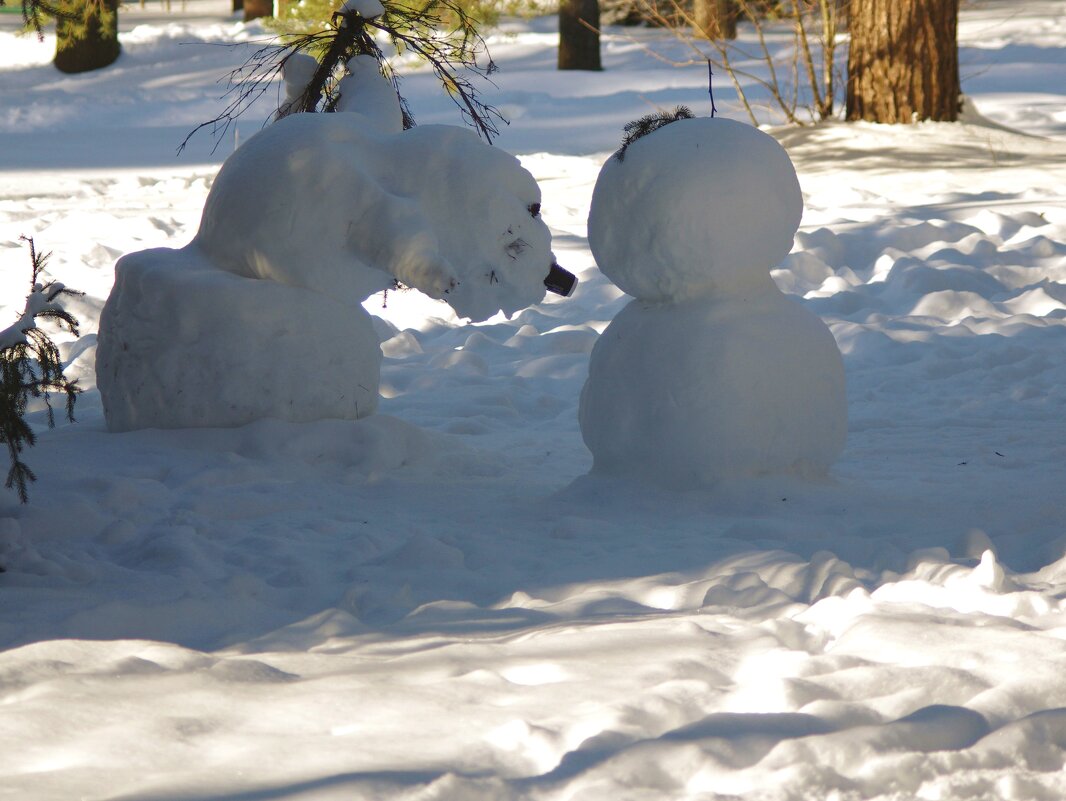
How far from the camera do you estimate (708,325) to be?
13.6 ft

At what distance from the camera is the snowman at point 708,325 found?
412 centimetres

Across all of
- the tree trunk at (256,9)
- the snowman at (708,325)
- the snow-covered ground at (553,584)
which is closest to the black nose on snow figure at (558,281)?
the snowman at (708,325)

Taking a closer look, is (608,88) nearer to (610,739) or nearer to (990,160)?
(990,160)

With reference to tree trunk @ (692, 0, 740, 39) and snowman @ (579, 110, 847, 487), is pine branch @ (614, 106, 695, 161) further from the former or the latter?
tree trunk @ (692, 0, 740, 39)

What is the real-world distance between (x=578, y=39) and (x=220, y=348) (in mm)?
14889

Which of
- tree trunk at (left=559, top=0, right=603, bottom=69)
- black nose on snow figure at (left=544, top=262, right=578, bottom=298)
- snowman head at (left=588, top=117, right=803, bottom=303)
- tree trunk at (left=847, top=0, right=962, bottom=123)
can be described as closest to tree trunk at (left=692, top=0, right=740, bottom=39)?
tree trunk at (left=559, top=0, right=603, bottom=69)

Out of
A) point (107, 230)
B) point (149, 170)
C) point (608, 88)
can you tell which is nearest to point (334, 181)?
point (107, 230)

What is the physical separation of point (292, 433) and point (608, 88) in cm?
1336

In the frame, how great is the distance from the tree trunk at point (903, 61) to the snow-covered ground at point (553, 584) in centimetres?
296

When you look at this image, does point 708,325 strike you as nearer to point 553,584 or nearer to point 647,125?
point 647,125

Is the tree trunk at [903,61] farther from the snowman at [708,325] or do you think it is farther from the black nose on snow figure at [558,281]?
the snowman at [708,325]

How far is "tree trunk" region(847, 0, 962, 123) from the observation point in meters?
10.3

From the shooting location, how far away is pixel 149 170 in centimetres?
1269

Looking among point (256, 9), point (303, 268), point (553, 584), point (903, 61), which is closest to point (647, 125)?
point (303, 268)
